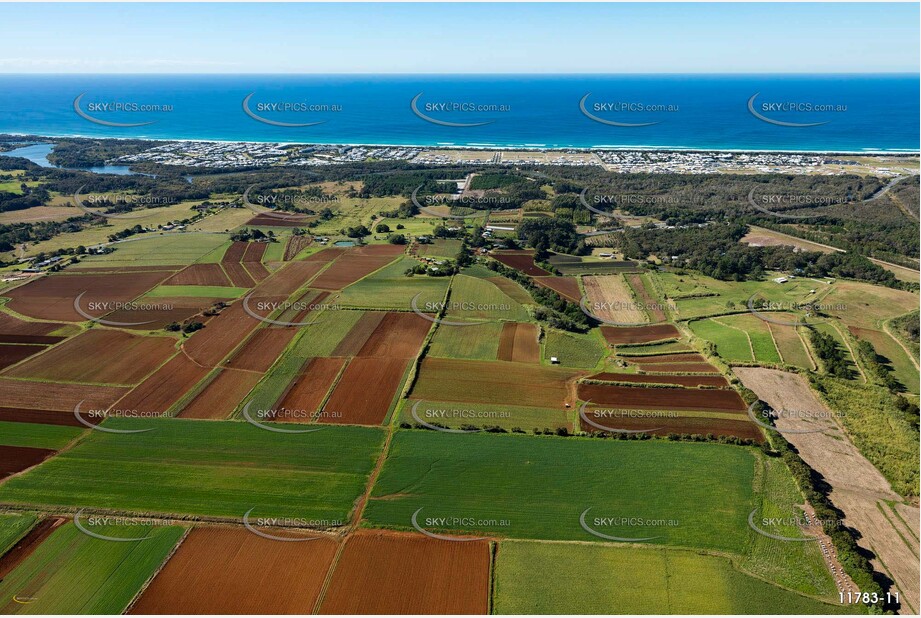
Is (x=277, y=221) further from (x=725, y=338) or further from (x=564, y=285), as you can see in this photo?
(x=725, y=338)

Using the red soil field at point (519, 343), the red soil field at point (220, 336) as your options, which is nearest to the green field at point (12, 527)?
the red soil field at point (220, 336)

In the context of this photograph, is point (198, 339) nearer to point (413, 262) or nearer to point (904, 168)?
point (413, 262)

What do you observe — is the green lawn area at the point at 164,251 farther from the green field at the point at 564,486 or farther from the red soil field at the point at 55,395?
the green field at the point at 564,486

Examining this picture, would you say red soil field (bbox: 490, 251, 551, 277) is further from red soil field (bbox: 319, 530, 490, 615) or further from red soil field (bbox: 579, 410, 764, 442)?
red soil field (bbox: 319, 530, 490, 615)

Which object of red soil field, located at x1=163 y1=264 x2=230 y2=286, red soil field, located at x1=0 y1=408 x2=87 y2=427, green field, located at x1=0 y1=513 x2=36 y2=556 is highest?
red soil field, located at x1=163 y1=264 x2=230 y2=286

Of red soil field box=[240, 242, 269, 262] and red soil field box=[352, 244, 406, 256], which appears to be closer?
red soil field box=[240, 242, 269, 262]

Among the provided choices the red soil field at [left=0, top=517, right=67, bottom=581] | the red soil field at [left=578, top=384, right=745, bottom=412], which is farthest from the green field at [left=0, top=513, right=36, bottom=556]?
the red soil field at [left=578, top=384, right=745, bottom=412]

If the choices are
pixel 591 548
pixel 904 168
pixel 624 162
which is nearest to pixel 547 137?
pixel 624 162
